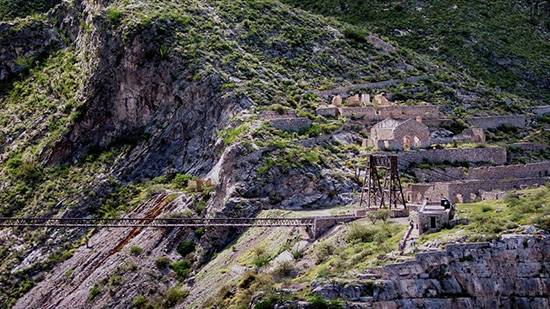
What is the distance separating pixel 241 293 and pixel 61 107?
39.7 metres

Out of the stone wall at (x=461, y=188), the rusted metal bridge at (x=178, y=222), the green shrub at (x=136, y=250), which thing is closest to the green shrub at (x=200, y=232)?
the rusted metal bridge at (x=178, y=222)

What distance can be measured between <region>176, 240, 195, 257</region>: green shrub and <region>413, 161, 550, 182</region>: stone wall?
1423 cm

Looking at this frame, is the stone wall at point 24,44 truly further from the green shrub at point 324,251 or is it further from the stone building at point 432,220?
the stone building at point 432,220

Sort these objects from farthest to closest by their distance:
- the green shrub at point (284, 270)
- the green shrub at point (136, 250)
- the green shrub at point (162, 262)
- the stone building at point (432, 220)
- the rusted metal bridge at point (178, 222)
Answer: the green shrub at point (136, 250), the green shrub at point (162, 262), the rusted metal bridge at point (178, 222), the green shrub at point (284, 270), the stone building at point (432, 220)

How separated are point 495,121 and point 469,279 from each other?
3141 centimetres

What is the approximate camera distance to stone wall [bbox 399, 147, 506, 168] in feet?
295

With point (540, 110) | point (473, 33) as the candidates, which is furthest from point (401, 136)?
point (473, 33)

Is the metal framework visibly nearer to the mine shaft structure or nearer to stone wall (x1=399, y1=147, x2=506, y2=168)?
the mine shaft structure

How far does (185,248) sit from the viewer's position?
88.0 metres

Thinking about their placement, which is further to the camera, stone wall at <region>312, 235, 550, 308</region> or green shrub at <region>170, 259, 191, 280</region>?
green shrub at <region>170, 259, 191, 280</region>

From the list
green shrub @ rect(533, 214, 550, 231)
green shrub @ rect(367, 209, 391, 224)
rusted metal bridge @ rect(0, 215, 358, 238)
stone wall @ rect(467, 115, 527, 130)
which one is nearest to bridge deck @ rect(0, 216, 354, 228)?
rusted metal bridge @ rect(0, 215, 358, 238)

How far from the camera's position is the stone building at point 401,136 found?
90.6 meters

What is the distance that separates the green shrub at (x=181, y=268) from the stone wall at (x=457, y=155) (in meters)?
14.5

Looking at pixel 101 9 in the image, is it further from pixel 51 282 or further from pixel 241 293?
pixel 241 293
